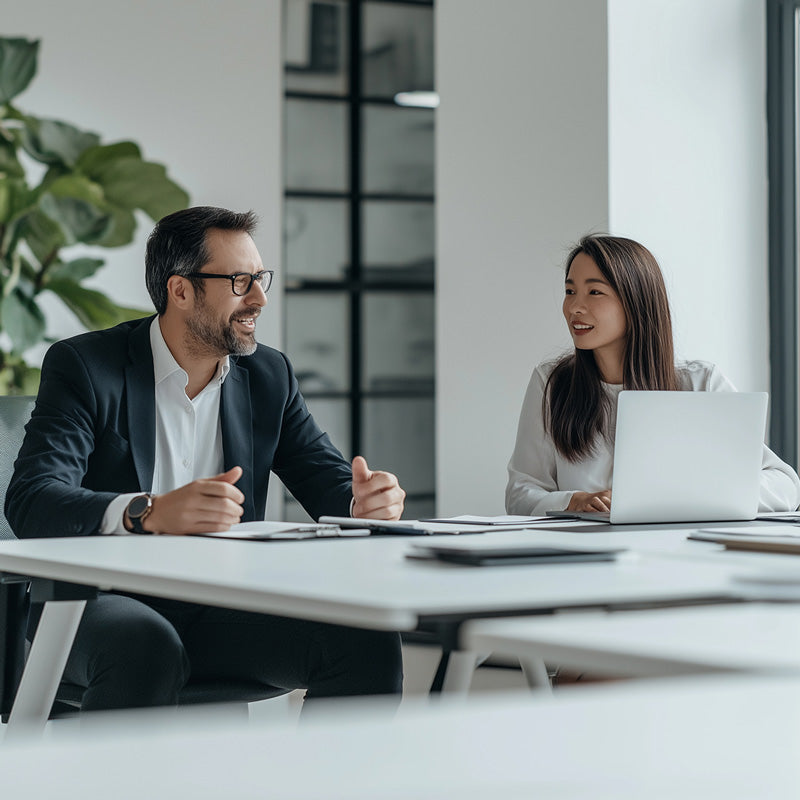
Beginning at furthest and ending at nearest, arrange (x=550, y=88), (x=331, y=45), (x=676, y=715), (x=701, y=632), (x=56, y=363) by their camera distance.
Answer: (x=331, y=45) → (x=550, y=88) → (x=56, y=363) → (x=701, y=632) → (x=676, y=715)

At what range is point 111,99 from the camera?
5309mm

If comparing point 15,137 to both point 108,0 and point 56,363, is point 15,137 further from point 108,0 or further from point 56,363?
point 56,363

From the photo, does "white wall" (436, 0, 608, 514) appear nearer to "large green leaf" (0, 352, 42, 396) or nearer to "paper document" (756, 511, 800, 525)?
"paper document" (756, 511, 800, 525)

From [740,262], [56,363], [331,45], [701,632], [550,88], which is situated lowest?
[701,632]

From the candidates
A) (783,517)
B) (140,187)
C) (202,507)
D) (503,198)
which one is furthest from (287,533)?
(140,187)

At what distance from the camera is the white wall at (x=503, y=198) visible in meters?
3.59

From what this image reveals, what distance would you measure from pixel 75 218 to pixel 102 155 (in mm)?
289

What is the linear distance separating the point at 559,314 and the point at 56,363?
1852 millimetres

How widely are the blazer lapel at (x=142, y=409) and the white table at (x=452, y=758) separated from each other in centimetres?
164

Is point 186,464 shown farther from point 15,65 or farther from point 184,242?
point 15,65

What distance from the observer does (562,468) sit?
2695 mm

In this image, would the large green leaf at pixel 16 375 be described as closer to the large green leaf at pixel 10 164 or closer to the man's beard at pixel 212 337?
the large green leaf at pixel 10 164

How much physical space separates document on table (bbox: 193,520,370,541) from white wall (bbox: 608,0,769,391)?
6.25 ft

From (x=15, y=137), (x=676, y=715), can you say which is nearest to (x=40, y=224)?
(x=15, y=137)
